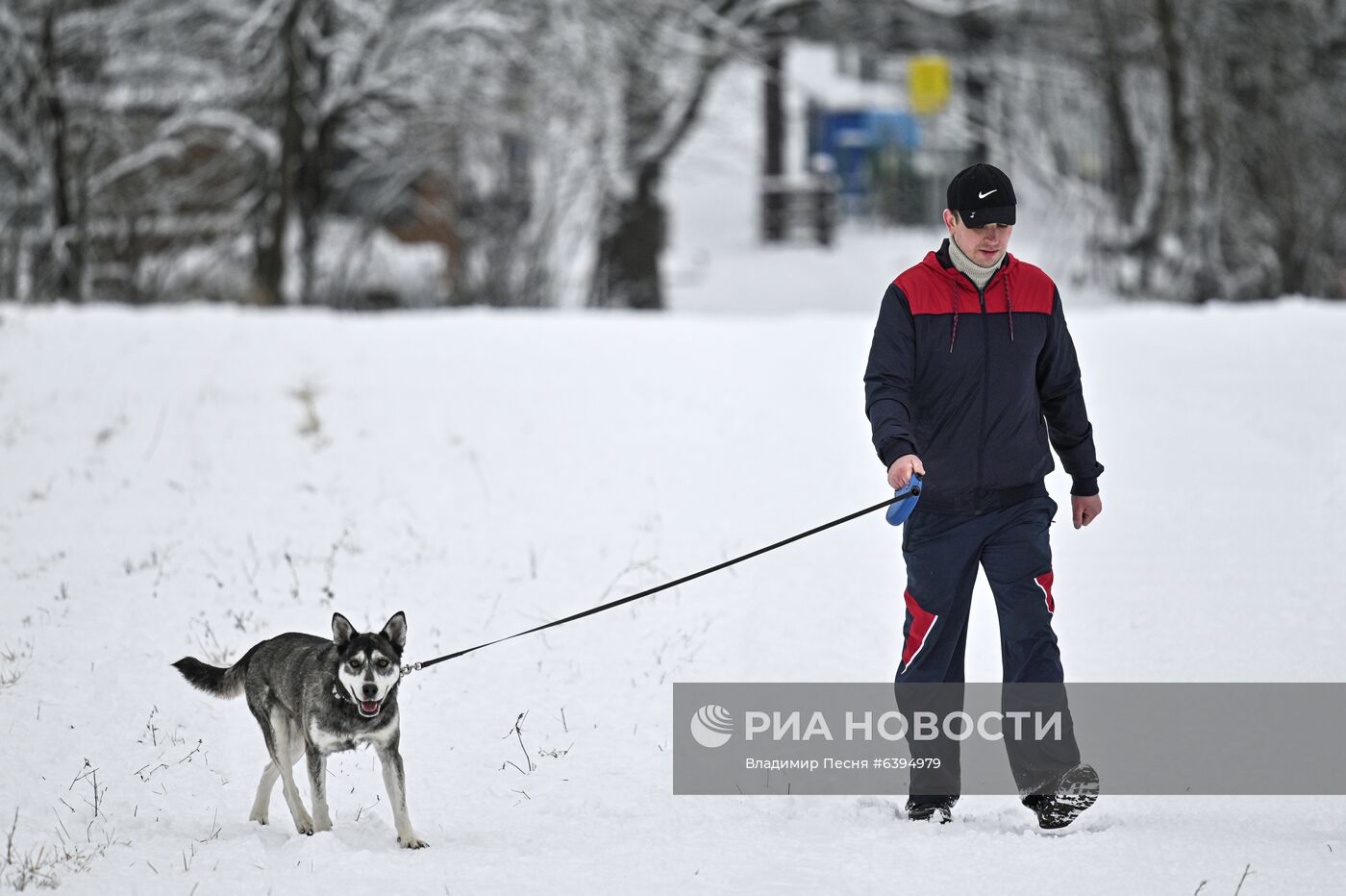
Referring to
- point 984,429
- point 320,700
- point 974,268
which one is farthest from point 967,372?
point 320,700

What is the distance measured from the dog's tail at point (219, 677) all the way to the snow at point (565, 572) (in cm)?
41

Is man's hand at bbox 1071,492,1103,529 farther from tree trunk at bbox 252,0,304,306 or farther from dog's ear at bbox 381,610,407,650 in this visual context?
tree trunk at bbox 252,0,304,306

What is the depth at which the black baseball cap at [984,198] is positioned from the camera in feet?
14.4

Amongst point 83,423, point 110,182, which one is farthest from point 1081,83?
point 83,423

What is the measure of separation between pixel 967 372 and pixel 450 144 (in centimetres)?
1580

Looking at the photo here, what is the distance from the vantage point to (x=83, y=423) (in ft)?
34.1

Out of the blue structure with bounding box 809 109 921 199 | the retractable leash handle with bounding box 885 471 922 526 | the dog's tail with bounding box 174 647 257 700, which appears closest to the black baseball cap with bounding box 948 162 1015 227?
the retractable leash handle with bounding box 885 471 922 526

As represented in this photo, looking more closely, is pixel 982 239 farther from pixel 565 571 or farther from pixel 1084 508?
pixel 565 571

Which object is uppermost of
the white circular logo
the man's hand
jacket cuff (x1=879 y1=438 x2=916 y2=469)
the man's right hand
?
jacket cuff (x1=879 y1=438 x2=916 y2=469)

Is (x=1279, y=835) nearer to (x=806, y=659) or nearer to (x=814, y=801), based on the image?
(x=814, y=801)

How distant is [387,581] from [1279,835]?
4.33 metres

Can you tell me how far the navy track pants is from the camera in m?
4.53

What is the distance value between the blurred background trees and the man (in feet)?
45.1

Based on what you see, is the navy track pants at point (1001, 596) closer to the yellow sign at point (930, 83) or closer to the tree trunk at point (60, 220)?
the tree trunk at point (60, 220)
